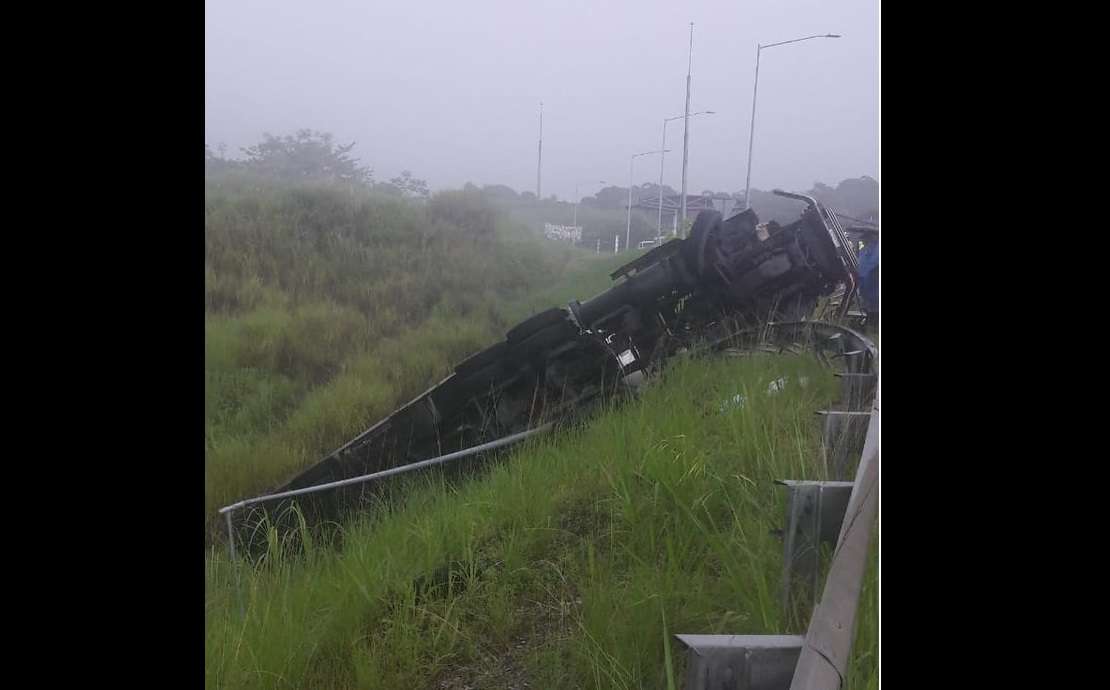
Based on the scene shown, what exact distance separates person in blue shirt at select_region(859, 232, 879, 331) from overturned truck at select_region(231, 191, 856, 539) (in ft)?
0.08

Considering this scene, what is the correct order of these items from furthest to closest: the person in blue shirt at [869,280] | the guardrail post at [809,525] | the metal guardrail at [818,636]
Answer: the person in blue shirt at [869,280], the guardrail post at [809,525], the metal guardrail at [818,636]

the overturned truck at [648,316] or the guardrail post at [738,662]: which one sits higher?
the overturned truck at [648,316]

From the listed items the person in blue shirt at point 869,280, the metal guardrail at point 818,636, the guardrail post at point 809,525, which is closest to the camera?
the metal guardrail at point 818,636

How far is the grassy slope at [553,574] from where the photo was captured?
3.36ft

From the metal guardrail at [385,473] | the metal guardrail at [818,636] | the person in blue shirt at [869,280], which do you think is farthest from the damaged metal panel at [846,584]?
the metal guardrail at [385,473]

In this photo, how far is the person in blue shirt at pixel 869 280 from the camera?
1259mm

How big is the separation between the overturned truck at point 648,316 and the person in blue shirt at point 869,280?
2cm

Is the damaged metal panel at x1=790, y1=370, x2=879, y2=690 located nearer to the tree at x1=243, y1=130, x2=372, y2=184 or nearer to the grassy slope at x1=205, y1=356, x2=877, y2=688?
the grassy slope at x1=205, y1=356, x2=877, y2=688

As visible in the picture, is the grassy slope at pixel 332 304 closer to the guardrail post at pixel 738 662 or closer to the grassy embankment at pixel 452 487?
the grassy embankment at pixel 452 487

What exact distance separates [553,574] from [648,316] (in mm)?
537

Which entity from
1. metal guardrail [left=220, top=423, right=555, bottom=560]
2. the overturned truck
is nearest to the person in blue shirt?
the overturned truck

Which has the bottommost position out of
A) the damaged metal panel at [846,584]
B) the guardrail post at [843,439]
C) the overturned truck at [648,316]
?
the damaged metal panel at [846,584]

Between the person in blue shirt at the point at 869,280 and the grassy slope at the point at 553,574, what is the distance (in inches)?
10.3

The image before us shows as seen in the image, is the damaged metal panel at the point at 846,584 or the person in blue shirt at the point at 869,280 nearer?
the damaged metal panel at the point at 846,584
